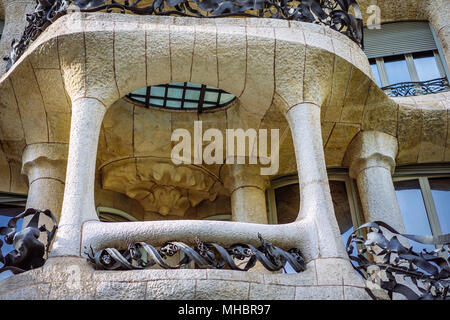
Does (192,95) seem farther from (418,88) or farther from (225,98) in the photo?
(418,88)

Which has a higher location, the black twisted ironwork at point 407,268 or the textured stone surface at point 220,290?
the black twisted ironwork at point 407,268

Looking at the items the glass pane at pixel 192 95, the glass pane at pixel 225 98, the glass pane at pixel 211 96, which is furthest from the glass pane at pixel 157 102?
the glass pane at pixel 225 98

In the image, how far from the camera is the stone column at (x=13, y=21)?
29.0 ft

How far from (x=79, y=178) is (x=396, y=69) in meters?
5.40

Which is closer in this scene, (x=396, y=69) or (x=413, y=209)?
(x=413, y=209)

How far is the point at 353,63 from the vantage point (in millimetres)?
7035

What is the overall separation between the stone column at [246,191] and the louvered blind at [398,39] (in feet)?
9.61

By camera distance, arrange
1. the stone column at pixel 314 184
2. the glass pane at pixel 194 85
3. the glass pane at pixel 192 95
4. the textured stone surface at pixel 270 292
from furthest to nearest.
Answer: the glass pane at pixel 192 95 → the glass pane at pixel 194 85 → the stone column at pixel 314 184 → the textured stone surface at pixel 270 292

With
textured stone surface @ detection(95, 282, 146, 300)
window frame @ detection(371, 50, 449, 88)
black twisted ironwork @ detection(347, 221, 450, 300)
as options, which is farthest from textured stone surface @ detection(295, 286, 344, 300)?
window frame @ detection(371, 50, 449, 88)

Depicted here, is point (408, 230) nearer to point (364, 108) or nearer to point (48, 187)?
point (364, 108)

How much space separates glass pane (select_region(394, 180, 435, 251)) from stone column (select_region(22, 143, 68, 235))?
4.34 meters

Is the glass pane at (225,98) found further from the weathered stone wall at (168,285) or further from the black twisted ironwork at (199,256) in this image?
the weathered stone wall at (168,285)

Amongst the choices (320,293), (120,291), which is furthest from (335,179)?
(120,291)

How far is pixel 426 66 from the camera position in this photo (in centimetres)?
913
